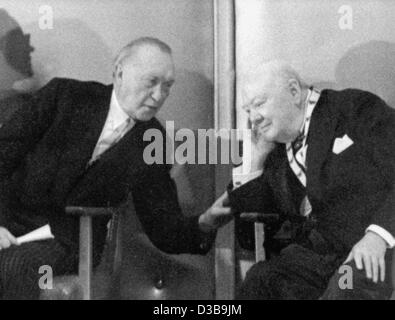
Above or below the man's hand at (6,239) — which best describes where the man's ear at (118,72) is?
above

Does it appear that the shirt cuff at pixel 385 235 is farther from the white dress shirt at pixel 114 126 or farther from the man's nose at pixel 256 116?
the white dress shirt at pixel 114 126

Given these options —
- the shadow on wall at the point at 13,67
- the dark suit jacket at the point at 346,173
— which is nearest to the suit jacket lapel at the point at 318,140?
the dark suit jacket at the point at 346,173

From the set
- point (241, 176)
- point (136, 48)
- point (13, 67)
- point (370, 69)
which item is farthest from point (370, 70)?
point (13, 67)

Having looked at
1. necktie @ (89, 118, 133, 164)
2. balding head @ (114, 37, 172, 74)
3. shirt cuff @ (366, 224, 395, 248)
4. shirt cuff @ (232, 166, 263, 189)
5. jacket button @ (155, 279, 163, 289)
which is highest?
balding head @ (114, 37, 172, 74)

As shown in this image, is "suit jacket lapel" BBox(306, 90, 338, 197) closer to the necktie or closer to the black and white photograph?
the black and white photograph

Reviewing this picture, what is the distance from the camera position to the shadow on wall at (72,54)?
109 cm

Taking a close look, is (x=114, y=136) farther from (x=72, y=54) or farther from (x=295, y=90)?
(x=295, y=90)

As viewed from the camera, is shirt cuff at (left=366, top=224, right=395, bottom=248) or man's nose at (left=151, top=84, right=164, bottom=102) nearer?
shirt cuff at (left=366, top=224, right=395, bottom=248)

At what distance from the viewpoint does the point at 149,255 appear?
1.09 meters

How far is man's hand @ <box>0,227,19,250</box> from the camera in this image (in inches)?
40.1

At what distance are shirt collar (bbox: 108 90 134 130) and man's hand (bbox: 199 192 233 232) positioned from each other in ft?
0.64

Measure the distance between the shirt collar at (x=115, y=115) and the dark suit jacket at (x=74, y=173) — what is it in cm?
1

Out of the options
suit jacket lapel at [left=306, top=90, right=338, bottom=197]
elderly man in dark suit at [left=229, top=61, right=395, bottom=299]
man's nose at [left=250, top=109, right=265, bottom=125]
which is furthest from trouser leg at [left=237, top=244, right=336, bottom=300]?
man's nose at [left=250, top=109, right=265, bottom=125]

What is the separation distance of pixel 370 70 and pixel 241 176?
281 mm
